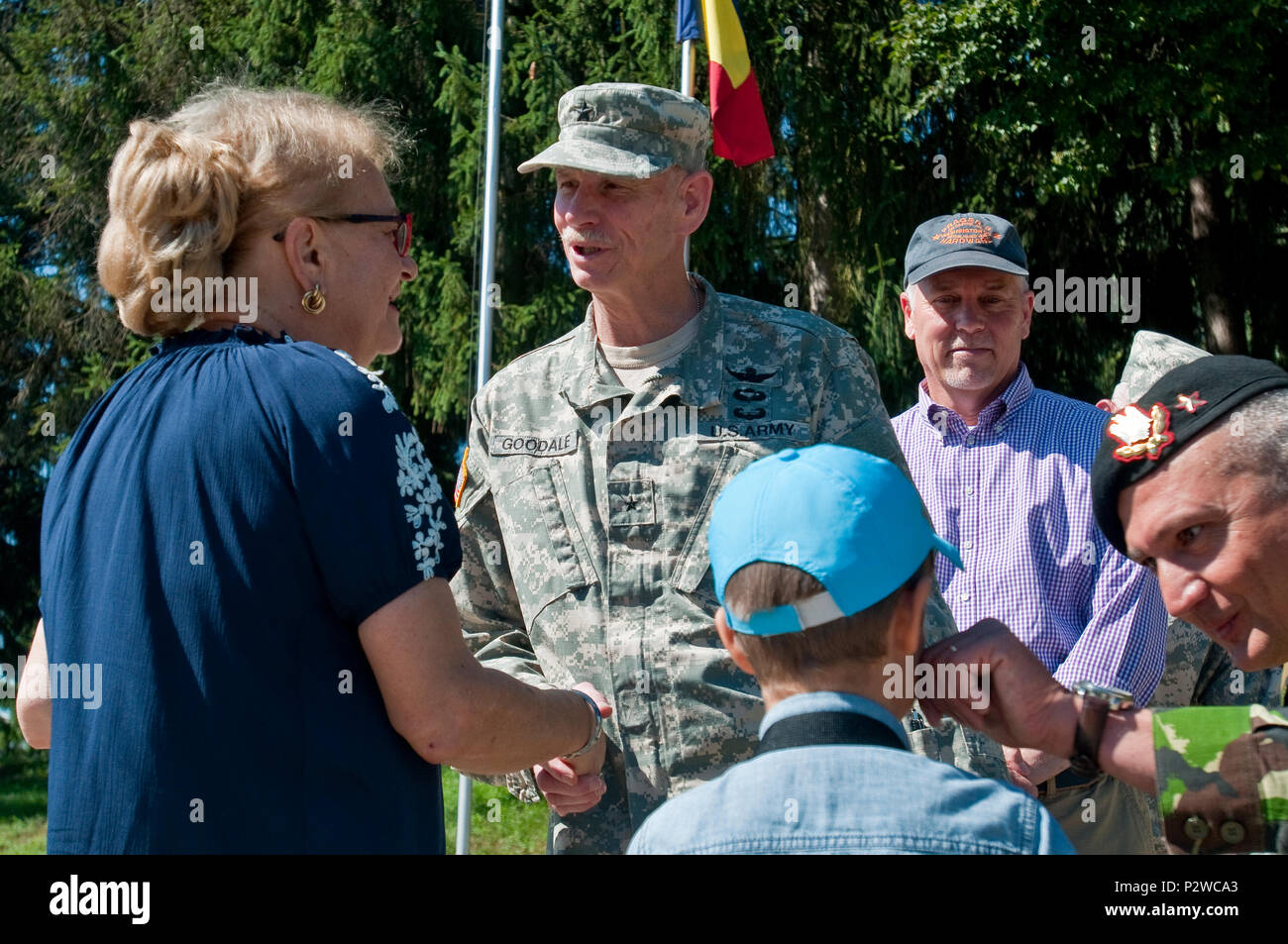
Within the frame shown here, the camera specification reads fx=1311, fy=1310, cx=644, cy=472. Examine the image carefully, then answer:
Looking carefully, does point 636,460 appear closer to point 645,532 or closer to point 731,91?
point 645,532

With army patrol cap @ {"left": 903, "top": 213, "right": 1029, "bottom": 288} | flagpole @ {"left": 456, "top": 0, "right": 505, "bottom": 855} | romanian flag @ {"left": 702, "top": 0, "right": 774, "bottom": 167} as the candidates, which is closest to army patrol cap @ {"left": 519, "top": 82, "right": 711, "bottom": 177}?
army patrol cap @ {"left": 903, "top": 213, "right": 1029, "bottom": 288}

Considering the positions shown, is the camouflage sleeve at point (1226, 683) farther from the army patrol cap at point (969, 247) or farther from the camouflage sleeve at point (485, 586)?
the camouflage sleeve at point (485, 586)

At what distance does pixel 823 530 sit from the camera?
174 cm

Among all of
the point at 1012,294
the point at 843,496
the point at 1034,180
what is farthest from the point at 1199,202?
the point at 843,496

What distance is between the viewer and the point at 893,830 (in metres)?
1.56

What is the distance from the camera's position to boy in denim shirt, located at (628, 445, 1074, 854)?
5.17 ft

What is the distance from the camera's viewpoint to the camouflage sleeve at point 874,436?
294 cm

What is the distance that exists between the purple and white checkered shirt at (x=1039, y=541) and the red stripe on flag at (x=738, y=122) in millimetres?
4023

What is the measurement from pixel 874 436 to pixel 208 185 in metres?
1.52

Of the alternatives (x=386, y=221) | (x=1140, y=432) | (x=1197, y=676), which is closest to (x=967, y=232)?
(x=1197, y=676)

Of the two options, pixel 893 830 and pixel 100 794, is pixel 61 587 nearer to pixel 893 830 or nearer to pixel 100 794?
pixel 100 794

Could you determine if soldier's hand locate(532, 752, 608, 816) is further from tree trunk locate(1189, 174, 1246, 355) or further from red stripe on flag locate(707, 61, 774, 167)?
tree trunk locate(1189, 174, 1246, 355)

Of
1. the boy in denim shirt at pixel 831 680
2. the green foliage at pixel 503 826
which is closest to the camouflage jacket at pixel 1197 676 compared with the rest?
the boy in denim shirt at pixel 831 680

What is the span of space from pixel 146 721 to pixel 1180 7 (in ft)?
33.0
